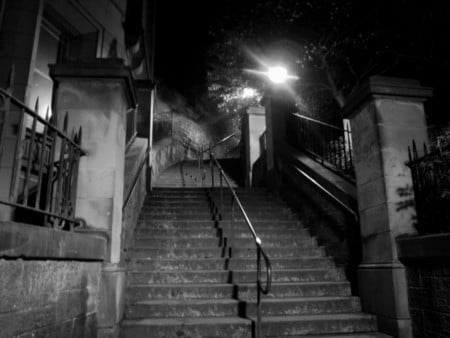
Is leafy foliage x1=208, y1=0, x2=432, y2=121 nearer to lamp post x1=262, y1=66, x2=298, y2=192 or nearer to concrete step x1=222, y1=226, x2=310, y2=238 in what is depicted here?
lamp post x1=262, y1=66, x2=298, y2=192

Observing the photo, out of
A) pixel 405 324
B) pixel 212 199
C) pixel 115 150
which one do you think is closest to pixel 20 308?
pixel 115 150

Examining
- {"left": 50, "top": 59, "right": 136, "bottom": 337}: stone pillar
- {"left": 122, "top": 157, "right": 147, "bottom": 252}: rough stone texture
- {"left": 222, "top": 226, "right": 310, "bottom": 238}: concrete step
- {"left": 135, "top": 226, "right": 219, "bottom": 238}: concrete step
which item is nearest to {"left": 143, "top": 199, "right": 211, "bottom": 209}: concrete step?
{"left": 122, "top": 157, "right": 147, "bottom": 252}: rough stone texture

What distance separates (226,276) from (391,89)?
3.85 metres

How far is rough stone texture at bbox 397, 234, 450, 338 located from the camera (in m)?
4.23

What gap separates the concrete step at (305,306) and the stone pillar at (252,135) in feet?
26.8

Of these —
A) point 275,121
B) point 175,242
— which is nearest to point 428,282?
point 175,242

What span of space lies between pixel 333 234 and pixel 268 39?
982 cm

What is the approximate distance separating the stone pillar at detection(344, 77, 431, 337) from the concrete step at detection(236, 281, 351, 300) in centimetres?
35

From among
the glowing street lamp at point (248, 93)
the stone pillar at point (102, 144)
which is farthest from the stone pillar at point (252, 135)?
the stone pillar at point (102, 144)

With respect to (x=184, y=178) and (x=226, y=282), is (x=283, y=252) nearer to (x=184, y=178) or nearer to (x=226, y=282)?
(x=226, y=282)

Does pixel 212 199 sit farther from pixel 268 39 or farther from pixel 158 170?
pixel 268 39

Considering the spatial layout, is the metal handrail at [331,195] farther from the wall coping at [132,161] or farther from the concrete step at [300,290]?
the wall coping at [132,161]

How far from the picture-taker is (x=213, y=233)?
741 cm

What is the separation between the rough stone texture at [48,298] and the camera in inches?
106
